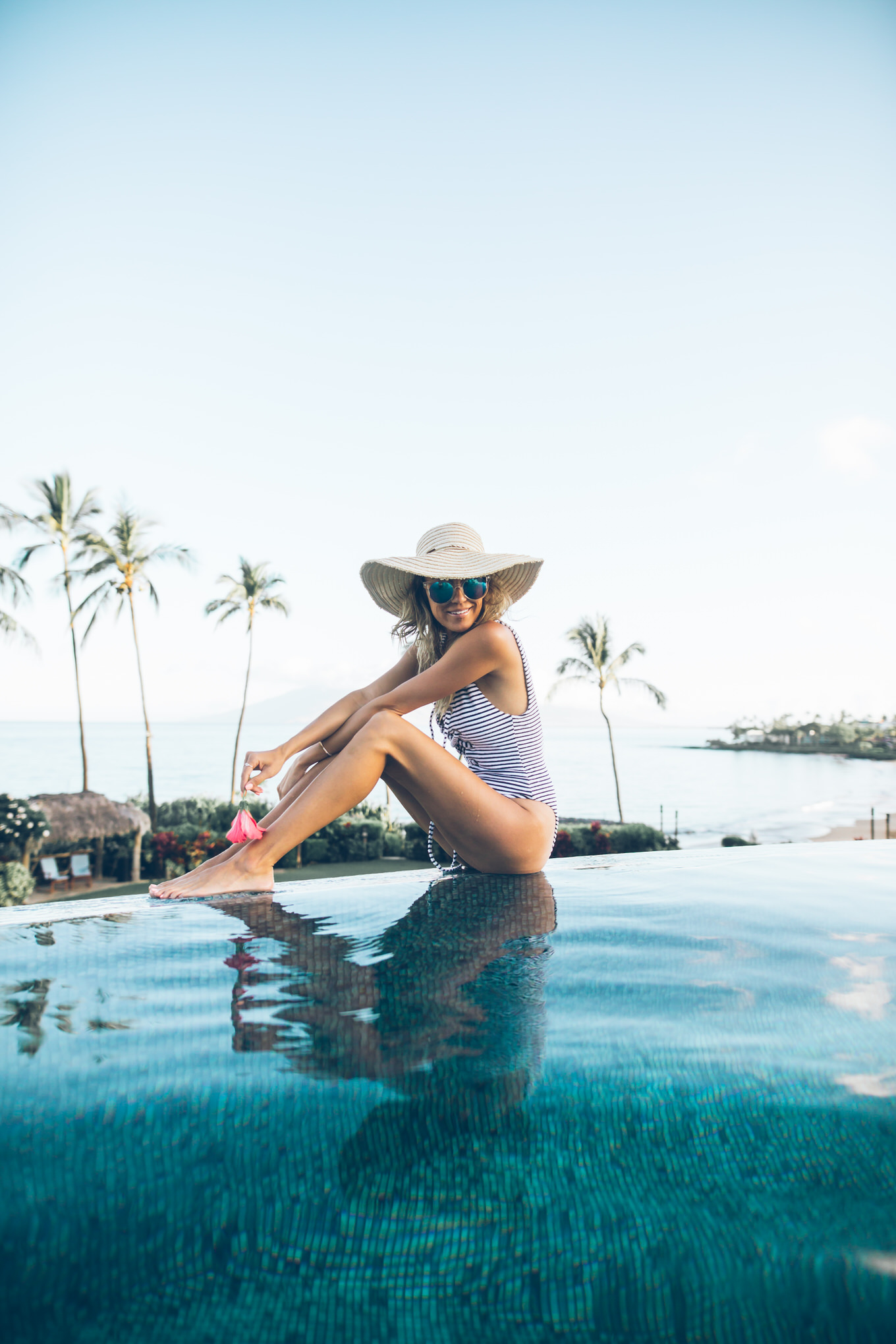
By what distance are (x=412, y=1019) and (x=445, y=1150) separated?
30cm

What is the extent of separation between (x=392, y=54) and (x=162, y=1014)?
40939mm

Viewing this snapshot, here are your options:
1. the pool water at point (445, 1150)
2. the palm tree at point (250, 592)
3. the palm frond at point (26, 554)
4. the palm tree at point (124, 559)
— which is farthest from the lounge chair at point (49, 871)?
the pool water at point (445, 1150)

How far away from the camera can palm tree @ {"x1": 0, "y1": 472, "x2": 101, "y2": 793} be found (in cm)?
2358

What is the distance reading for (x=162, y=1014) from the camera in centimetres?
113

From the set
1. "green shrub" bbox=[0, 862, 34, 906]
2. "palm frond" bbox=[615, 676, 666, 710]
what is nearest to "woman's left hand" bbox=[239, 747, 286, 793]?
"green shrub" bbox=[0, 862, 34, 906]

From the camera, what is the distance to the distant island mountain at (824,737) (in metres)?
81.4

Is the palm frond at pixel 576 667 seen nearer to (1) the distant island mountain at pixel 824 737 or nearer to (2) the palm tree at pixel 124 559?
(2) the palm tree at pixel 124 559

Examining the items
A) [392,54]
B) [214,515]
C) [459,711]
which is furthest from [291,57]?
[214,515]

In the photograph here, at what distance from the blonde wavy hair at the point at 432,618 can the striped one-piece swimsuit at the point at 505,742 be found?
84mm

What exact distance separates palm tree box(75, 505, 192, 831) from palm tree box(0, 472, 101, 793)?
1.66 feet

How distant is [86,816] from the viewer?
16172 mm

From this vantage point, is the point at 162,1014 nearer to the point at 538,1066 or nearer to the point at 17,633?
the point at 538,1066

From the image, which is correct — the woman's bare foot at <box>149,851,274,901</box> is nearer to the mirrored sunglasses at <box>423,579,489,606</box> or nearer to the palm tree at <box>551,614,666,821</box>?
the mirrored sunglasses at <box>423,579,489,606</box>

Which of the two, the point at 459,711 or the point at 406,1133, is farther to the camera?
the point at 459,711
